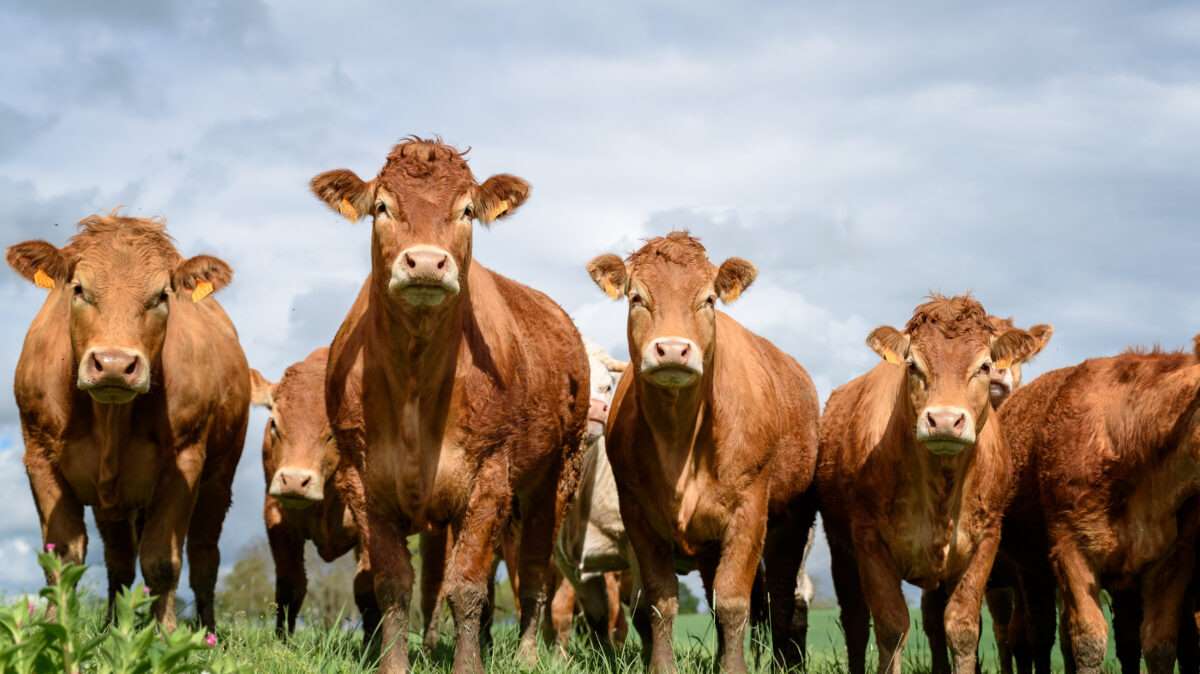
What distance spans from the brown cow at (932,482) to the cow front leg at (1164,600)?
3.67 feet

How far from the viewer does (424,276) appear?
6703 millimetres

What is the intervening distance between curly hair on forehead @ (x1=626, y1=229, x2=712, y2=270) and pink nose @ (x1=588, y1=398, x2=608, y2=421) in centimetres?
226

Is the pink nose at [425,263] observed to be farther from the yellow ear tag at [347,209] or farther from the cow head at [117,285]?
the cow head at [117,285]

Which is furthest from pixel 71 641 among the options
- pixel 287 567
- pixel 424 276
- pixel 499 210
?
pixel 287 567

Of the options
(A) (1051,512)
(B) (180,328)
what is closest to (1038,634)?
(A) (1051,512)

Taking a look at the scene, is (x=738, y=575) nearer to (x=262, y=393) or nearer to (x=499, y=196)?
(x=499, y=196)

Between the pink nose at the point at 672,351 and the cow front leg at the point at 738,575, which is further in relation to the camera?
the cow front leg at the point at 738,575

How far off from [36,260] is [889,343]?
5249 millimetres

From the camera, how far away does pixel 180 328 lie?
29.3ft

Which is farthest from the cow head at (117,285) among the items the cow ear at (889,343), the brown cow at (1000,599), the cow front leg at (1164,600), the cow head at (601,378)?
the cow front leg at (1164,600)

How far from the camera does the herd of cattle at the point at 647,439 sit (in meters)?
7.28

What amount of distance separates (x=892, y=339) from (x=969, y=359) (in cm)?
54

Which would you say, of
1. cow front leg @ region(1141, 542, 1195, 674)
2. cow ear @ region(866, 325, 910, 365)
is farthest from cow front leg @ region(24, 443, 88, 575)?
Answer: cow front leg @ region(1141, 542, 1195, 674)

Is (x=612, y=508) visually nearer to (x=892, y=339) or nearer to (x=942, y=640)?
(x=942, y=640)
